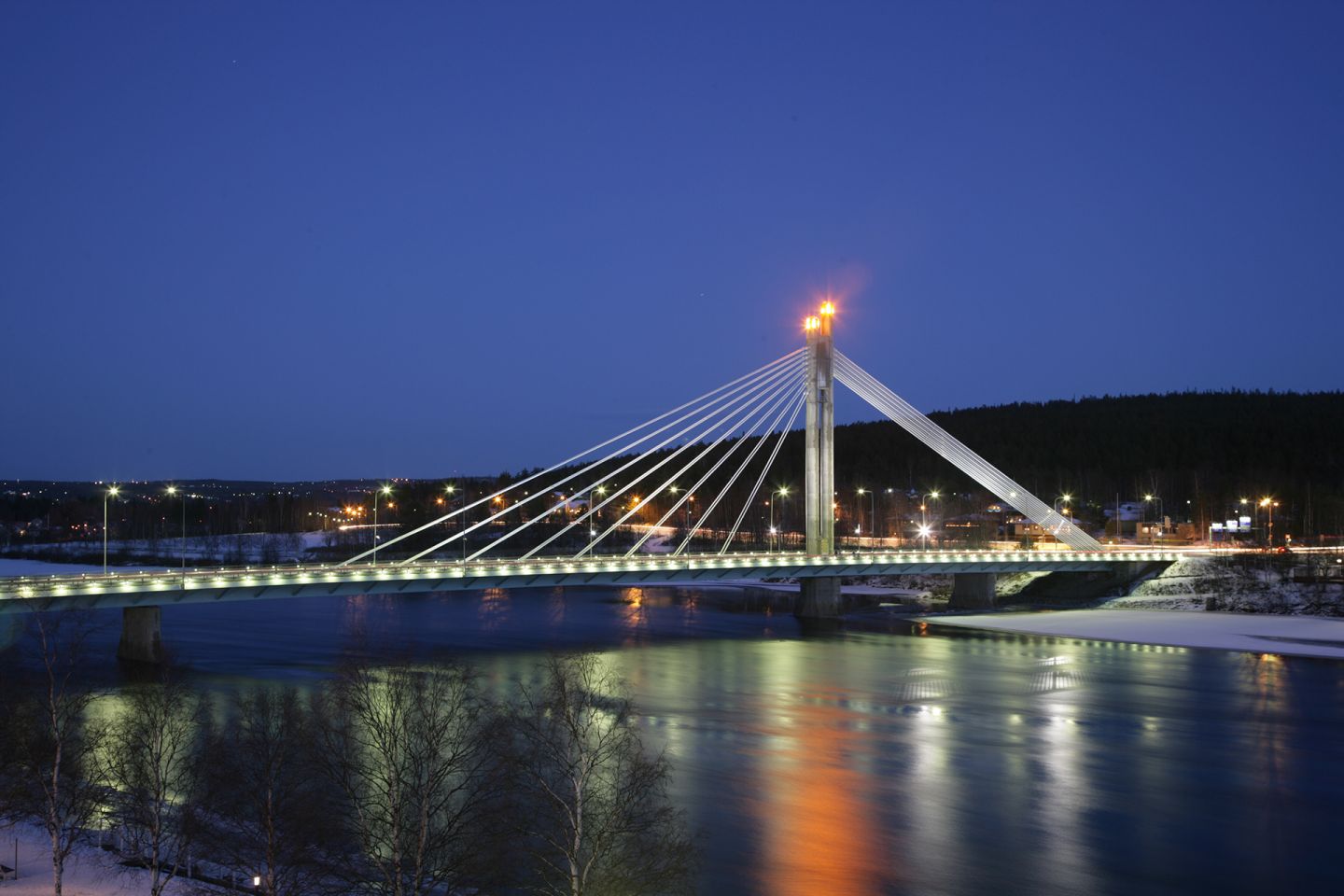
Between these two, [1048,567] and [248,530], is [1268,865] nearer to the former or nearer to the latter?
[1048,567]

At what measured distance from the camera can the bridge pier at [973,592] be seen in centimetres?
5806

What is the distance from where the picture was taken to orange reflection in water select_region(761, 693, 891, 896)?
17.0 m

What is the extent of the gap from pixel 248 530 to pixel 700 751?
4995 inches

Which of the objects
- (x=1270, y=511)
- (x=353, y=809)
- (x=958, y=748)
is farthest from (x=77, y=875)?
(x=1270, y=511)

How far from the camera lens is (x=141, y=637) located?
36969 mm

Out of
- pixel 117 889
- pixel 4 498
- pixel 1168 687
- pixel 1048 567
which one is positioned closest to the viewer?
pixel 117 889

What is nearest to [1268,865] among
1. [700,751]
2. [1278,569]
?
[700,751]

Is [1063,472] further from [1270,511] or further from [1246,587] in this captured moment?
[1246,587]

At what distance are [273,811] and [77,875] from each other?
12.2 feet

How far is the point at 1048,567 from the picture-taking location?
56.7 metres

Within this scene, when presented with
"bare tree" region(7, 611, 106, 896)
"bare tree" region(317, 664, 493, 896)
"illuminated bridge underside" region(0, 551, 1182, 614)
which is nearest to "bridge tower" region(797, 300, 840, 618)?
"illuminated bridge underside" region(0, 551, 1182, 614)

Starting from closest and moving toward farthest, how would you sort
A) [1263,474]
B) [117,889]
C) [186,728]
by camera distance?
1. [117,889]
2. [186,728]
3. [1263,474]

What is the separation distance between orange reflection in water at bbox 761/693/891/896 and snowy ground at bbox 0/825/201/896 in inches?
331

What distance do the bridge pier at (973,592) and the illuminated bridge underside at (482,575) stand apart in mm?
2581
